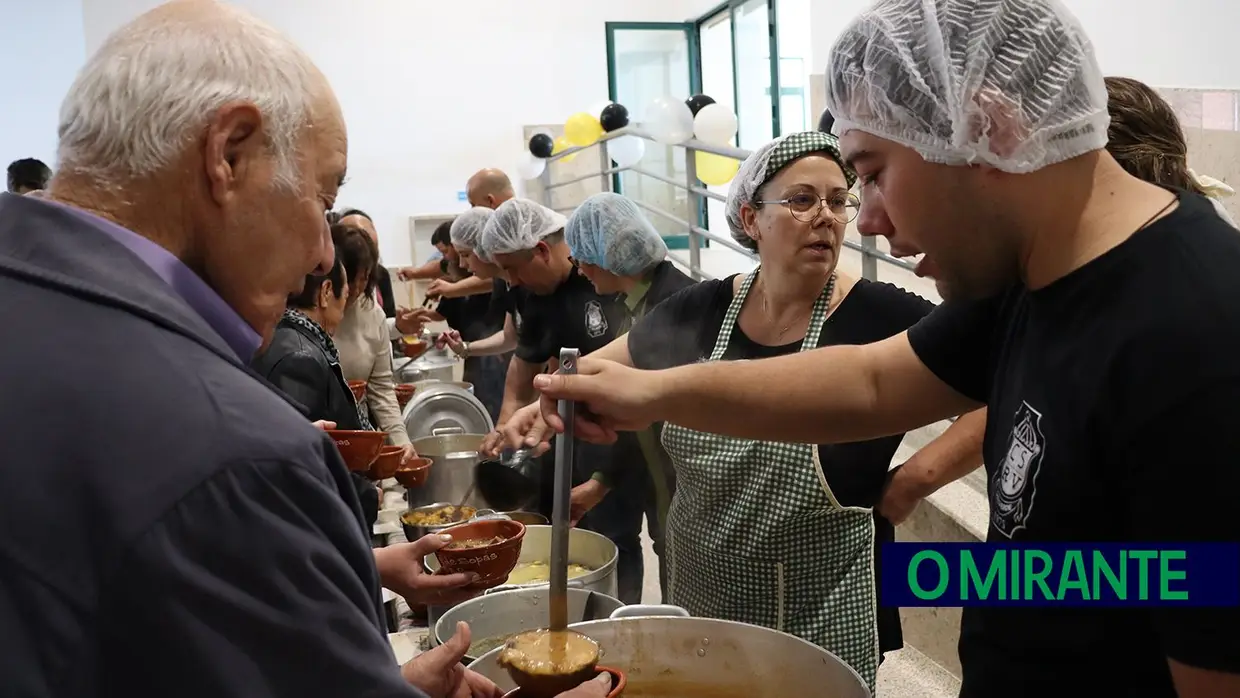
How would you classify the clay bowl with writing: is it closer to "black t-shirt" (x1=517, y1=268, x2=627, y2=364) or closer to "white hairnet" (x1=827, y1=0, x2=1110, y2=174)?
"white hairnet" (x1=827, y1=0, x2=1110, y2=174)

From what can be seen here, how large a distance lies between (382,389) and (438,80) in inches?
247

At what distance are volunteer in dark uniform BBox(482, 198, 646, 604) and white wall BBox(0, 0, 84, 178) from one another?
4847 mm

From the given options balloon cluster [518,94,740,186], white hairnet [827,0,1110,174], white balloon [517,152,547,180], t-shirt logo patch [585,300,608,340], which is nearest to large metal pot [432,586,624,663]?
white hairnet [827,0,1110,174]

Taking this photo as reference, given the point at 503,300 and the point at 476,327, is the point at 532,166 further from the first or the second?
the point at 503,300

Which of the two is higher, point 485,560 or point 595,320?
point 485,560

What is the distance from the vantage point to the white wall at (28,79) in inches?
268

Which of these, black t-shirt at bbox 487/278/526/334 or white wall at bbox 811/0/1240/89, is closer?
white wall at bbox 811/0/1240/89

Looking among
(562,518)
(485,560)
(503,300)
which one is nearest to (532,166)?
(503,300)

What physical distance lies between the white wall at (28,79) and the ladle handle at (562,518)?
6.71 meters

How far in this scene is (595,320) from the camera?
3113 mm

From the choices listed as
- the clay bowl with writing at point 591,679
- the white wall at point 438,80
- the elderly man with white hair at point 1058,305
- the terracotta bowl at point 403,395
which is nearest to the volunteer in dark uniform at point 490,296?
the terracotta bowl at point 403,395

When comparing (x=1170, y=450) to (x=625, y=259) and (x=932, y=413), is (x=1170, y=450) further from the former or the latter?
(x=625, y=259)

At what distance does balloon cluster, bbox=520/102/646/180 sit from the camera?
6.77 m

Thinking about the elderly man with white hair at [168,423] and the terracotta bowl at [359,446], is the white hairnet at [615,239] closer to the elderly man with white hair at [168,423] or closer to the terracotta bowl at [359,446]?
the terracotta bowl at [359,446]
